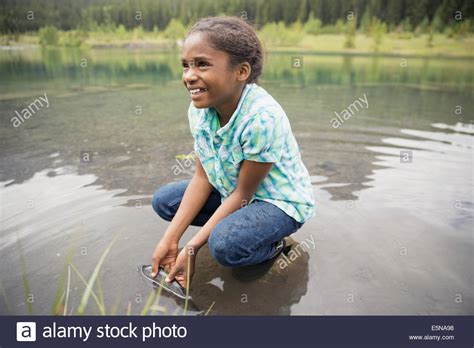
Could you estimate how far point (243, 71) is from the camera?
172 centimetres

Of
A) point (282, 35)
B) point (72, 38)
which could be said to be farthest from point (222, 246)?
point (72, 38)

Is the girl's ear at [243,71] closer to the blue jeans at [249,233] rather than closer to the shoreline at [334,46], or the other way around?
the blue jeans at [249,233]

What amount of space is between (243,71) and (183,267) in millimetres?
911

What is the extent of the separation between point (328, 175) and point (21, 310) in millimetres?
2300

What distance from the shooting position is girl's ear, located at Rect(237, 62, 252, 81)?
5.59 feet

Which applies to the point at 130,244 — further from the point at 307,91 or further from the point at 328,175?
the point at 307,91

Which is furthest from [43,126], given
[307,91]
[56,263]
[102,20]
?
[102,20]

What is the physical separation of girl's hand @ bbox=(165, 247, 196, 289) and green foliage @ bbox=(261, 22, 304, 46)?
1263 cm

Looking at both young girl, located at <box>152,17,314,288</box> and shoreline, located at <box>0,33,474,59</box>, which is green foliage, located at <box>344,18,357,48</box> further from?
young girl, located at <box>152,17,314,288</box>

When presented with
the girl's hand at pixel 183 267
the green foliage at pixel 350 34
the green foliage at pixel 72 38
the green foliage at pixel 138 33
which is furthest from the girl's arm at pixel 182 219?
the green foliage at pixel 138 33

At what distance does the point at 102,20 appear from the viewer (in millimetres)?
13945

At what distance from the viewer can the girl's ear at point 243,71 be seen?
5.59 feet

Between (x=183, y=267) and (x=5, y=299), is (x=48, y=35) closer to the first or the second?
(x=5, y=299)

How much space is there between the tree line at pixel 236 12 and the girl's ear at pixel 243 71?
10.9 m
